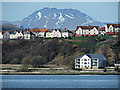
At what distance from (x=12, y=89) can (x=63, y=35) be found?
7256 cm

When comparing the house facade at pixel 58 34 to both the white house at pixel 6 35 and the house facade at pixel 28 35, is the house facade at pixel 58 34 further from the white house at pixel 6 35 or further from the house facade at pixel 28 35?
the white house at pixel 6 35

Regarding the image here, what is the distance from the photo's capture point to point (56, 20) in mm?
167125

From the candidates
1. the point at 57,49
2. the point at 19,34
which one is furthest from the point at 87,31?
the point at 57,49

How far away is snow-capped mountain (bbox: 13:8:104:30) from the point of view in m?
160

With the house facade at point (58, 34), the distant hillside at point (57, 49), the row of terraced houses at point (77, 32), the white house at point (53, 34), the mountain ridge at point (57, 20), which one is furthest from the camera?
the mountain ridge at point (57, 20)

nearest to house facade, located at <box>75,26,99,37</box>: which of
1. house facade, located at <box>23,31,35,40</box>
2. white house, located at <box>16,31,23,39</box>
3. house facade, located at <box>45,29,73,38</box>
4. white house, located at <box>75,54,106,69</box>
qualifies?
house facade, located at <box>45,29,73,38</box>

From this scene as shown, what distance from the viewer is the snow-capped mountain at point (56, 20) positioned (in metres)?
160

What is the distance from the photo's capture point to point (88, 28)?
119688mm

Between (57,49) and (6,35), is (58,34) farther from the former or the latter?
(57,49)

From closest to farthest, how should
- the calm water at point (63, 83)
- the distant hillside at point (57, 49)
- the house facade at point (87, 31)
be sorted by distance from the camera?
the calm water at point (63, 83)
the distant hillside at point (57, 49)
the house facade at point (87, 31)

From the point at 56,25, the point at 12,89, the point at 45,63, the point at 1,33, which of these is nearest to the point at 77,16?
the point at 56,25

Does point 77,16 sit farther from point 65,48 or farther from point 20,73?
point 20,73

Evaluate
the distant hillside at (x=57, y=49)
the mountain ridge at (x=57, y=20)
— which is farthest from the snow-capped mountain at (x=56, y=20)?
the distant hillside at (x=57, y=49)

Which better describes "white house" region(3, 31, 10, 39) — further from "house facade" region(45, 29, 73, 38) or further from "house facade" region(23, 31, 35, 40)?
"house facade" region(45, 29, 73, 38)
